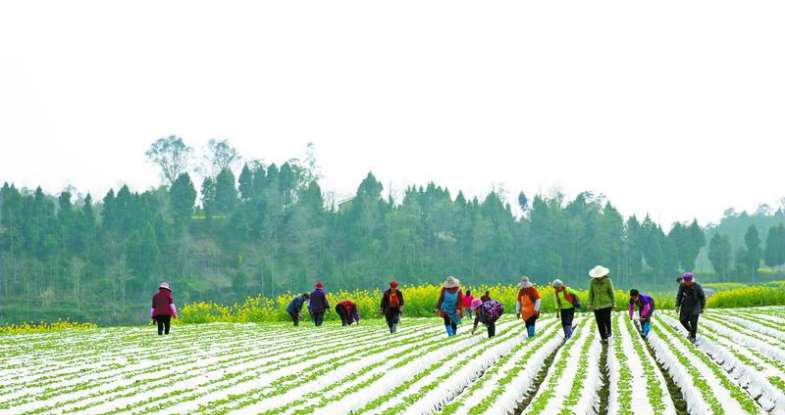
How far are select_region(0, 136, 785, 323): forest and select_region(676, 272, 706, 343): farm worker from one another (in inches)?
3758

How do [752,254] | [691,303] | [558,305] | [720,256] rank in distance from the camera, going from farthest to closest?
1. [720,256]
2. [752,254]
3. [558,305]
4. [691,303]

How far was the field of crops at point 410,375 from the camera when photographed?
11.5 metres

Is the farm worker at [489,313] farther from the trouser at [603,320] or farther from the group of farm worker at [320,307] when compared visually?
the group of farm worker at [320,307]

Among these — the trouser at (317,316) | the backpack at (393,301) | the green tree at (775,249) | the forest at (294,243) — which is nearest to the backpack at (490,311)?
the backpack at (393,301)

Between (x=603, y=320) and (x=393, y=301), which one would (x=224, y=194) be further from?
(x=603, y=320)

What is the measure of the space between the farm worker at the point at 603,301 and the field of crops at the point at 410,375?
0.42 metres

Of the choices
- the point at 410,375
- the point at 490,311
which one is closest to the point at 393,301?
the point at 490,311

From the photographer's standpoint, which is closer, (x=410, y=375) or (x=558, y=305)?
(x=410, y=375)

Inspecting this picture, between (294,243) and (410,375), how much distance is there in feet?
403

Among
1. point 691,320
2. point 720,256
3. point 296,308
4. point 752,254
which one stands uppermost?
point 752,254

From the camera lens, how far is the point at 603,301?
21.1 meters

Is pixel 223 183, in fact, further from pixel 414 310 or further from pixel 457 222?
pixel 414 310

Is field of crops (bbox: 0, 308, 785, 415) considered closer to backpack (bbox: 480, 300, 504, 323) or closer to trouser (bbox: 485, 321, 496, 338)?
trouser (bbox: 485, 321, 496, 338)

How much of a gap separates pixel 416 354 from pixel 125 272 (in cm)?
10049
